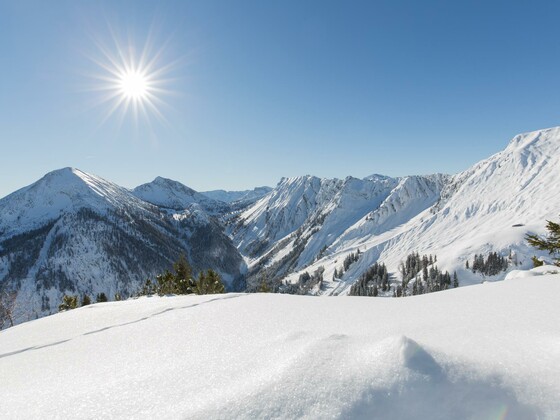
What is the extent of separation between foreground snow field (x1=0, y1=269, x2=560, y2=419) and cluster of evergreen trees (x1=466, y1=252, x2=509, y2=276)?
211 metres

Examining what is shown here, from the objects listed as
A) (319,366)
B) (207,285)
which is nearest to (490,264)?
(207,285)

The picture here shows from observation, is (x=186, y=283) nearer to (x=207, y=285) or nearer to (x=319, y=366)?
(x=207, y=285)

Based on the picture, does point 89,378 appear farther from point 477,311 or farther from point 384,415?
point 477,311

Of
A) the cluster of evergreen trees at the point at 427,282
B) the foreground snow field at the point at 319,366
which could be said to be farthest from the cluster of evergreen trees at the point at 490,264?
the foreground snow field at the point at 319,366

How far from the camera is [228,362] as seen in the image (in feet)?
14.5

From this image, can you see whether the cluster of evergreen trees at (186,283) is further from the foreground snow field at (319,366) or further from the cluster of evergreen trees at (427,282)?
the cluster of evergreen trees at (427,282)

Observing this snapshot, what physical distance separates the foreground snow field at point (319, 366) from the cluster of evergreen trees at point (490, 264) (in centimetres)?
21141

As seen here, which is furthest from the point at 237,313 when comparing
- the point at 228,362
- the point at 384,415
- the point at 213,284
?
the point at 213,284

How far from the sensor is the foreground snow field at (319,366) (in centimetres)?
290

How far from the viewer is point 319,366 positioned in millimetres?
3449

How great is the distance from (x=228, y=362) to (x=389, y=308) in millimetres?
5006

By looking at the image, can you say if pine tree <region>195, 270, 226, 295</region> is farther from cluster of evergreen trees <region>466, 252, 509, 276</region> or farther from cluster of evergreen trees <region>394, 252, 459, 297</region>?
cluster of evergreen trees <region>466, 252, 509, 276</region>

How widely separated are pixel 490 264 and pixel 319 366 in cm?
22199

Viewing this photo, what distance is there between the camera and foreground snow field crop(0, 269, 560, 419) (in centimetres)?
290
